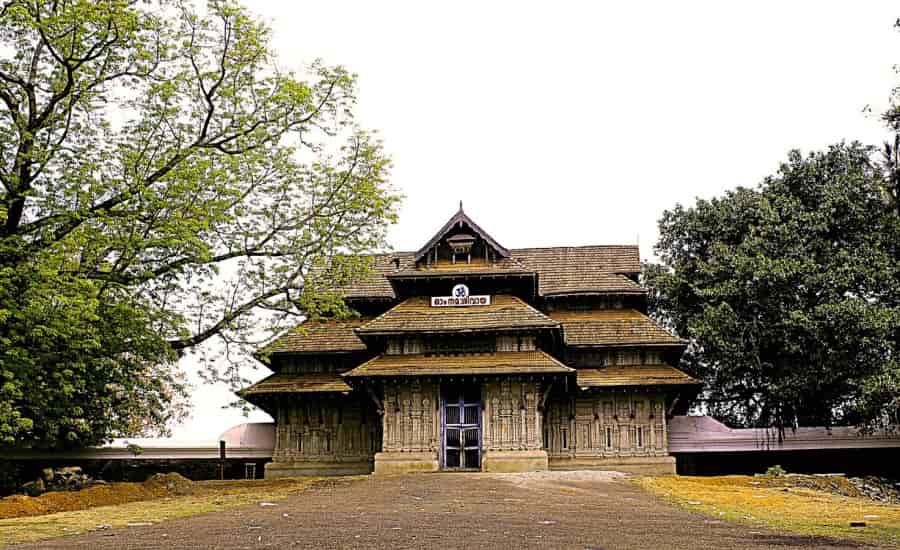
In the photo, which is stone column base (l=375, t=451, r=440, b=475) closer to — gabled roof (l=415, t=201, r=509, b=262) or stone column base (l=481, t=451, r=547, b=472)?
stone column base (l=481, t=451, r=547, b=472)

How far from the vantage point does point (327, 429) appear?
101 feet

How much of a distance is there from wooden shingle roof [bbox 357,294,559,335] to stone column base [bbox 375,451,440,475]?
3.46m

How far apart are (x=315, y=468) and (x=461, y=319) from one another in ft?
22.6

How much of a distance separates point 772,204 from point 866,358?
6861mm

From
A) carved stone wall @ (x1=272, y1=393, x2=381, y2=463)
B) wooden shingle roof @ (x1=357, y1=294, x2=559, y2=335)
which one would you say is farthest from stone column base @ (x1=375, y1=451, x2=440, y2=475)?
wooden shingle roof @ (x1=357, y1=294, x2=559, y2=335)

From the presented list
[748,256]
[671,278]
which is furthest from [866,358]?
[671,278]

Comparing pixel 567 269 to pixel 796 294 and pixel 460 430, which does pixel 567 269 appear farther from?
pixel 460 430

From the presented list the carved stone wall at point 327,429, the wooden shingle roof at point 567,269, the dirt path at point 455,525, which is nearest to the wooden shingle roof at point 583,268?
the wooden shingle roof at point 567,269

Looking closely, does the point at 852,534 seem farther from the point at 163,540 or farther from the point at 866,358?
the point at 866,358

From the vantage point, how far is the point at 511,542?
10.5 metres

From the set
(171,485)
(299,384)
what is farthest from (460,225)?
(171,485)

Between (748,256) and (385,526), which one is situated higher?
(748,256)

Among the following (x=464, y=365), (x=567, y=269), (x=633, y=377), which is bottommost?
(x=633, y=377)

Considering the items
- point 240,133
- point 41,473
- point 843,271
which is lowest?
point 41,473
